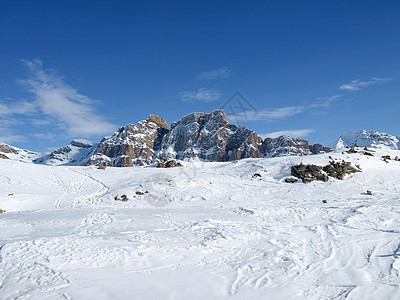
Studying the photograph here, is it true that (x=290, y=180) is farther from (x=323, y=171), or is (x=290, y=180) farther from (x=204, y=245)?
(x=204, y=245)

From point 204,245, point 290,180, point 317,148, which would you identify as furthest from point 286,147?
point 204,245

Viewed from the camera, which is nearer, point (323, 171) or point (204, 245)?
point (204, 245)

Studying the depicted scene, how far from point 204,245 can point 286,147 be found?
601 ft

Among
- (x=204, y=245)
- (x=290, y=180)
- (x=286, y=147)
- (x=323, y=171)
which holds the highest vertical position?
(x=286, y=147)

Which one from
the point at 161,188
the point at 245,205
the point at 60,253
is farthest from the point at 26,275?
the point at 161,188

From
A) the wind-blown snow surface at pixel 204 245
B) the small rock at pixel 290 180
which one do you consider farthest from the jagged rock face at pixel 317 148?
the wind-blown snow surface at pixel 204 245

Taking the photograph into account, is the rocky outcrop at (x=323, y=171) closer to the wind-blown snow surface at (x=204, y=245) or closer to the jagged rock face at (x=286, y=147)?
the wind-blown snow surface at (x=204, y=245)

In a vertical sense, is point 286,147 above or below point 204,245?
above

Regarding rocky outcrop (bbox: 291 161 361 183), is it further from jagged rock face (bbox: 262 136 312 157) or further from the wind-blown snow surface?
jagged rock face (bbox: 262 136 312 157)

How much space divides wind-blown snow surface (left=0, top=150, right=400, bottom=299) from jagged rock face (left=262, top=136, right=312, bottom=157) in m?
165

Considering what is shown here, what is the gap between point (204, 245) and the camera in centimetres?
936

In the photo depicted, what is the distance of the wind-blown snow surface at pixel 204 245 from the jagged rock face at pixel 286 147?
165233mm

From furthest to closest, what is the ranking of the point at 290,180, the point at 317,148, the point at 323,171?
the point at 317,148
the point at 323,171
the point at 290,180

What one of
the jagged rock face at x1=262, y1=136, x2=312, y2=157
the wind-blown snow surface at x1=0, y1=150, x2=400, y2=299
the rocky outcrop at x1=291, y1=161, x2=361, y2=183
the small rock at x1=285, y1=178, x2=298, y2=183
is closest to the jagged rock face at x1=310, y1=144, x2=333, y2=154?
the jagged rock face at x1=262, y1=136, x2=312, y2=157
